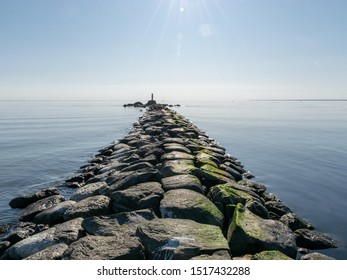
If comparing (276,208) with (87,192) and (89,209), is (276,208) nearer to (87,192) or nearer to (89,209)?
(89,209)

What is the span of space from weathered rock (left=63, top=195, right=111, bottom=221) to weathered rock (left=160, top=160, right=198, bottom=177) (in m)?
2.52

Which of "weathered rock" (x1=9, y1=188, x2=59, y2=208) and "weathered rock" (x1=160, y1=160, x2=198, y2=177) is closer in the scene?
"weathered rock" (x1=160, y1=160, x2=198, y2=177)

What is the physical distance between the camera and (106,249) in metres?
5.36

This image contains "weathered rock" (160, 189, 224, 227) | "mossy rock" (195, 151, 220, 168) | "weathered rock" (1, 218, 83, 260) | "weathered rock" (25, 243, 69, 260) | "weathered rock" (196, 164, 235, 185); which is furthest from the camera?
"mossy rock" (195, 151, 220, 168)

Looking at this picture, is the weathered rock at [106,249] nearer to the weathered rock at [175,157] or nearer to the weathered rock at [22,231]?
the weathered rock at [22,231]

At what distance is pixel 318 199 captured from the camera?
12.1 metres

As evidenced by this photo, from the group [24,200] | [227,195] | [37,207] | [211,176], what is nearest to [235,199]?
[227,195]

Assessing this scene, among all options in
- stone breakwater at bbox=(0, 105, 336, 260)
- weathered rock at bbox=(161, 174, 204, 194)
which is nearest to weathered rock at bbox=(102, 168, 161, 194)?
stone breakwater at bbox=(0, 105, 336, 260)

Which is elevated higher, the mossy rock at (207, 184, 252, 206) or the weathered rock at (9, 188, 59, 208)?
the mossy rock at (207, 184, 252, 206)

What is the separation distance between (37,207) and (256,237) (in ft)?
21.7

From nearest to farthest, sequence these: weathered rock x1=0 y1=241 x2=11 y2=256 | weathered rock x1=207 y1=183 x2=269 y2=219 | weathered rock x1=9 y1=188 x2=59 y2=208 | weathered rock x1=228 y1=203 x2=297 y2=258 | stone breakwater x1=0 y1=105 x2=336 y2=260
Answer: stone breakwater x1=0 y1=105 x2=336 y2=260
weathered rock x1=228 y1=203 x2=297 y2=258
weathered rock x1=0 y1=241 x2=11 y2=256
weathered rock x1=207 y1=183 x2=269 y2=219
weathered rock x1=9 y1=188 x2=59 y2=208

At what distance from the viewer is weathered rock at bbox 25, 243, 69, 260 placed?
18.5 feet

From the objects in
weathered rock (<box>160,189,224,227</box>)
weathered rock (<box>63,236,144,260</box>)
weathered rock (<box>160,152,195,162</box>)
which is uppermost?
weathered rock (<box>160,152,195,162</box>)

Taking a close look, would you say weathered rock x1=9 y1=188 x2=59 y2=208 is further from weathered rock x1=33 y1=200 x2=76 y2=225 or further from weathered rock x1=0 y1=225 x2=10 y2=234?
weathered rock x1=33 y1=200 x2=76 y2=225
